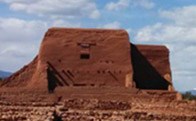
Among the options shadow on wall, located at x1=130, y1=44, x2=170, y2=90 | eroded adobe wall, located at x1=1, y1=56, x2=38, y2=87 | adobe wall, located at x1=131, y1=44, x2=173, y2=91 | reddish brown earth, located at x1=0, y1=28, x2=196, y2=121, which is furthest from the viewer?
adobe wall, located at x1=131, y1=44, x2=173, y2=91

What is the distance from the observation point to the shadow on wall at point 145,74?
51.9 meters

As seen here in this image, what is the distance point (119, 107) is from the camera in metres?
43.0

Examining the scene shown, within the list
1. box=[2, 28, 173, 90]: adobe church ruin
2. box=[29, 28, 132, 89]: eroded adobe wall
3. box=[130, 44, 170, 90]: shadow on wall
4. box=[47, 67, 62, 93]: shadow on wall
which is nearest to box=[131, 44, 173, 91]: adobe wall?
box=[130, 44, 170, 90]: shadow on wall

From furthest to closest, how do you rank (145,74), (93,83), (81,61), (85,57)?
1. (145,74)
2. (85,57)
3. (81,61)
4. (93,83)

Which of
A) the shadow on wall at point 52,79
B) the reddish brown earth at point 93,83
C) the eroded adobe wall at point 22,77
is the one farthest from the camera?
the eroded adobe wall at point 22,77

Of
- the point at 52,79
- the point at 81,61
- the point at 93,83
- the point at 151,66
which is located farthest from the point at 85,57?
the point at 151,66

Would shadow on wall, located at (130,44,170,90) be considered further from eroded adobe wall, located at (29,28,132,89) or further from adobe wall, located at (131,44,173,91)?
eroded adobe wall, located at (29,28,132,89)

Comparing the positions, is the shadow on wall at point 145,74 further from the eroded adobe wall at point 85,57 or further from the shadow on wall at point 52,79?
the shadow on wall at point 52,79

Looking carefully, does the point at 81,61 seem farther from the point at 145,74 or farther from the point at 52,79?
the point at 145,74

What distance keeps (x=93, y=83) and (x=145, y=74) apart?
200 inches

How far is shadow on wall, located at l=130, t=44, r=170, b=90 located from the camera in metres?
51.9

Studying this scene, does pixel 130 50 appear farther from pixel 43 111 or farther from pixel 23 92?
pixel 43 111

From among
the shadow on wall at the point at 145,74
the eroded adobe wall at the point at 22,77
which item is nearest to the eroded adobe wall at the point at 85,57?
the eroded adobe wall at the point at 22,77

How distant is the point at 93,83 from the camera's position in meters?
48.9
